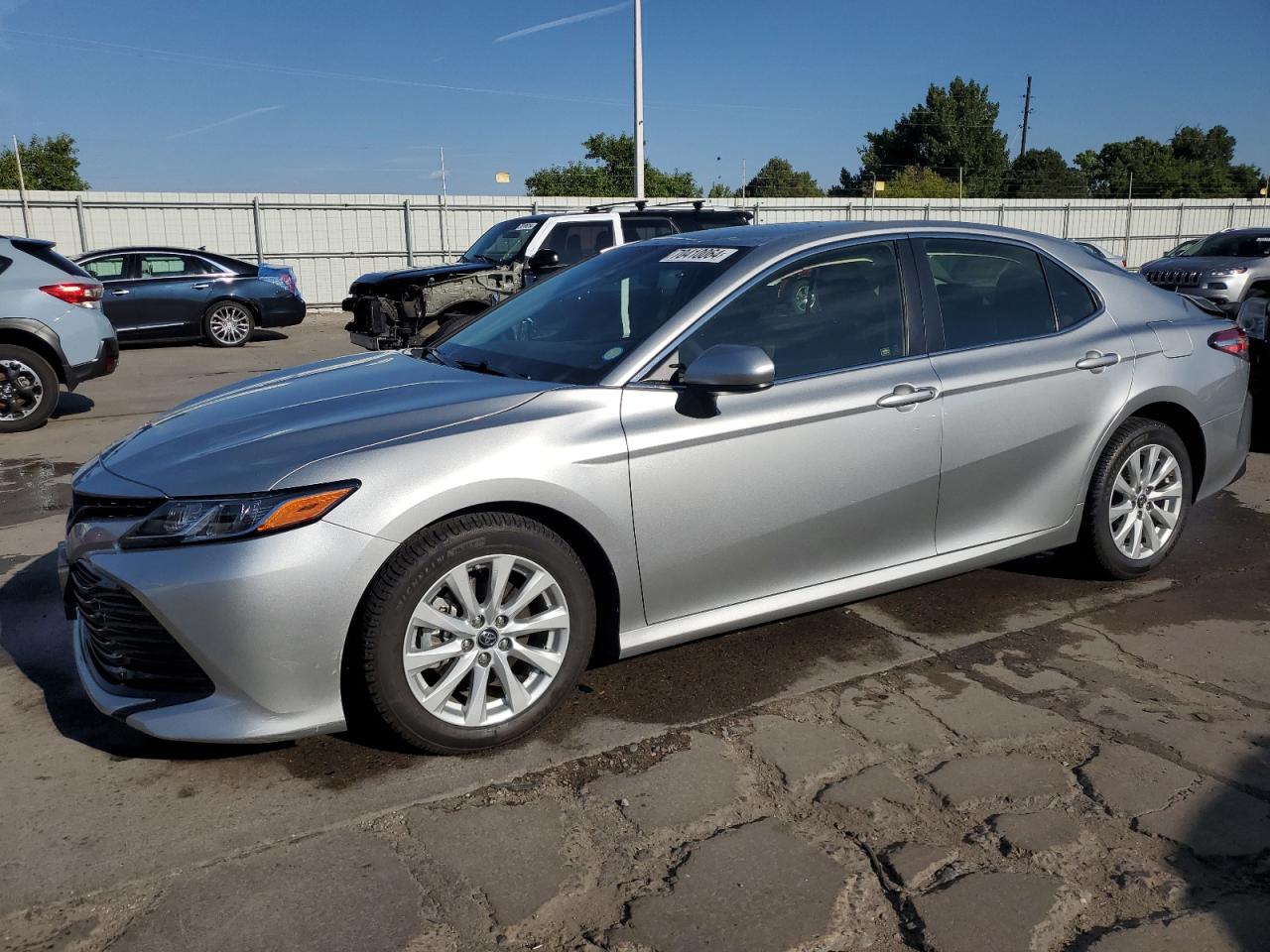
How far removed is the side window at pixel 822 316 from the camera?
3.79m

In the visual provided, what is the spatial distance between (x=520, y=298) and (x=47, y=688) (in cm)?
238

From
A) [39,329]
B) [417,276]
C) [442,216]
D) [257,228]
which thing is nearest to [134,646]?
[39,329]

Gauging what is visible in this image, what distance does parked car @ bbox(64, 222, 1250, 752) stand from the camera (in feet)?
9.89

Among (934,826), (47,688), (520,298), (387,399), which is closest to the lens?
(934,826)

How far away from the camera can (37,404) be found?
917 centimetres

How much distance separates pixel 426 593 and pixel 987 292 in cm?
268

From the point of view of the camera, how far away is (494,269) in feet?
37.5

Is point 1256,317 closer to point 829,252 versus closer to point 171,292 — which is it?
point 829,252

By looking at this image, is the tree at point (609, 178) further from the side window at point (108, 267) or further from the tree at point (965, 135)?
the side window at point (108, 267)

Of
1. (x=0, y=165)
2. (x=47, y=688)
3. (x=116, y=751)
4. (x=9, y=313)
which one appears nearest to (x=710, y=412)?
(x=116, y=751)

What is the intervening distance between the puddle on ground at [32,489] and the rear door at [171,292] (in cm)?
805

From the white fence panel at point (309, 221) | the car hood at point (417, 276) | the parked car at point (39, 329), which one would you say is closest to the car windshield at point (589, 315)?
the parked car at point (39, 329)

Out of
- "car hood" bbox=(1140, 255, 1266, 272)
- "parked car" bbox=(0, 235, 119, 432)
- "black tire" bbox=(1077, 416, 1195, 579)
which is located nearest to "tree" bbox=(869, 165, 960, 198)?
"car hood" bbox=(1140, 255, 1266, 272)

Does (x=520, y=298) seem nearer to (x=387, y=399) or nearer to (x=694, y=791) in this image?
(x=387, y=399)
